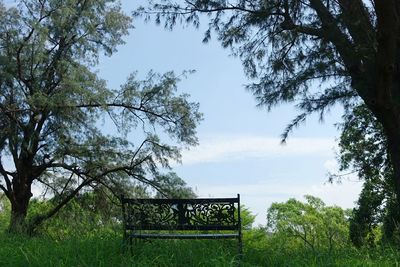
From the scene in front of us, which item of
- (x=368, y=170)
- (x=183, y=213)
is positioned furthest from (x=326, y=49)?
(x=368, y=170)

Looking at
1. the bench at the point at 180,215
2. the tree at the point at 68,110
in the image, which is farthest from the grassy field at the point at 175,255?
the tree at the point at 68,110

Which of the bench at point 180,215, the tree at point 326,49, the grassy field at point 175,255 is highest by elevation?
the tree at point 326,49

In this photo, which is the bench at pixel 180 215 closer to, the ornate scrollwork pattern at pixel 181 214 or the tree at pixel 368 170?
the ornate scrollwork pattern at pixel 181 214

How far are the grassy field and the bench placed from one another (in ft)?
0.79

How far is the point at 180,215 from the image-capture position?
20.5 feet

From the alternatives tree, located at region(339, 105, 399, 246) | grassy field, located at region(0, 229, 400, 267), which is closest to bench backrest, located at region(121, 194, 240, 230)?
grassy field, located at region(0, 229, 400, 267)

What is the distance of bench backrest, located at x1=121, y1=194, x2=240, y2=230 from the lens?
20.1 ft

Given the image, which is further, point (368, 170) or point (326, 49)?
point (368, 170)

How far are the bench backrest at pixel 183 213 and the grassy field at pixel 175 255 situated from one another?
257 millimetres

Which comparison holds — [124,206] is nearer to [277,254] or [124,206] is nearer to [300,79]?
[277,254]

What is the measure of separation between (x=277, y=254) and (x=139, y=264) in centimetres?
167

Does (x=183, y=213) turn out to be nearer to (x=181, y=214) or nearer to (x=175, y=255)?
(x=181, y=214)

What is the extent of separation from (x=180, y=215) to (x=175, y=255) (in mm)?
1063

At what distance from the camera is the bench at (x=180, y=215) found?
6117 millimetres
